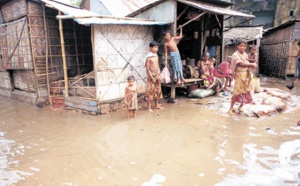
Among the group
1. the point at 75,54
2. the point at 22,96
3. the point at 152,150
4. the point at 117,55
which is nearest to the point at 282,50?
the point at 117,55

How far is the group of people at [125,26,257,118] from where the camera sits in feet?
17.0

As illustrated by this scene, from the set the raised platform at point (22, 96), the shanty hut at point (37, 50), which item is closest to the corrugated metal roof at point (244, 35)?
the shanty hut at point (37, 50)

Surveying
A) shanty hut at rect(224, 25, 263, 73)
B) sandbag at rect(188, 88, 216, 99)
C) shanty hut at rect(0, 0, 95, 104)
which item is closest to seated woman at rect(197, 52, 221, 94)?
sandbag at rect(188, 88, 216, 99)

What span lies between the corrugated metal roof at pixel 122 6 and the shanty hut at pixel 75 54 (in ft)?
14.8

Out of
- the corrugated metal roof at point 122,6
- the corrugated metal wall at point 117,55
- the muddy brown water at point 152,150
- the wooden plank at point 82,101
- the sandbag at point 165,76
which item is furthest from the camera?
the corrugated metal roof at point 122,6

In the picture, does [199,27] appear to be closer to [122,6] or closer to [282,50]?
[122,6]

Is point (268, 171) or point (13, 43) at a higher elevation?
point (13, 43)

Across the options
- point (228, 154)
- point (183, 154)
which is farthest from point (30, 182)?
point (228, 154)

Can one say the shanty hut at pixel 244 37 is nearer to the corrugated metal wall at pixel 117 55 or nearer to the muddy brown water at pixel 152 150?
the corrugated metal wall at pixel 117 55

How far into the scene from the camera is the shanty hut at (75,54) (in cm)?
593

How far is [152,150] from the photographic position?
3.82 metres

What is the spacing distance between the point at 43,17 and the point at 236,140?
6570mm

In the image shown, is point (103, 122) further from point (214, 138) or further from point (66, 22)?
point (66, 22)

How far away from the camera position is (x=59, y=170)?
3.26m
